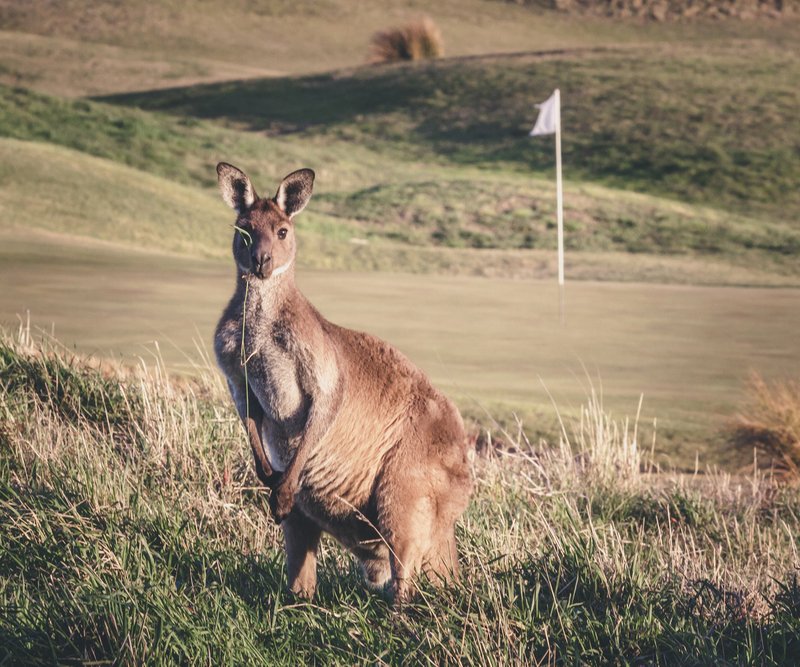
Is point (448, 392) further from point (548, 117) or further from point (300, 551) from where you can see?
point (548, 117)

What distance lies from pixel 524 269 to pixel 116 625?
652 inches

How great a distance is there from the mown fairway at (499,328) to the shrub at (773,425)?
5.2 inches

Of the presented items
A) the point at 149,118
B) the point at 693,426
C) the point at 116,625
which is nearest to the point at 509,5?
the point at 149,118

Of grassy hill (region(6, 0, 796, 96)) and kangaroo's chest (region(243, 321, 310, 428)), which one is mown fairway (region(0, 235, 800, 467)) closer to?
kangaroo's chest (region(243, 321, 310, 428))

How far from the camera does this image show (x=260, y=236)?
365 centimetres

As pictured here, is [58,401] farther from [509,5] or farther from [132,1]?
[509,5]

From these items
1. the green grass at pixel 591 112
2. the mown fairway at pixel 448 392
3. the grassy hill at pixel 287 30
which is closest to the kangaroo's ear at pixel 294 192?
the mown fairway at pixel 448 392

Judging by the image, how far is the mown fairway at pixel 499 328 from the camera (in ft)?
26.7

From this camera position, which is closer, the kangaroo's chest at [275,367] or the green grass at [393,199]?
the kangaroo's chest at [275,367]

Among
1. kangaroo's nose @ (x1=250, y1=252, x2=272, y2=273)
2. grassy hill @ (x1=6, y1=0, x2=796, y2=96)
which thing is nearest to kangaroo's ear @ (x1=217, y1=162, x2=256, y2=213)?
kangaroo's nose @ (x1=250, y1=252, x2=272, y2=273)

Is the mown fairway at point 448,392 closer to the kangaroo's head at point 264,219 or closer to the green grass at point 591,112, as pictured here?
the green grass at point 591,112

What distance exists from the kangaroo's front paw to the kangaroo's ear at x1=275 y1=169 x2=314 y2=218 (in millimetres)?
789

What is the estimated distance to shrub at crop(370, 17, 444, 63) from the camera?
163 feet

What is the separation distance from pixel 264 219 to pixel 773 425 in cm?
501
